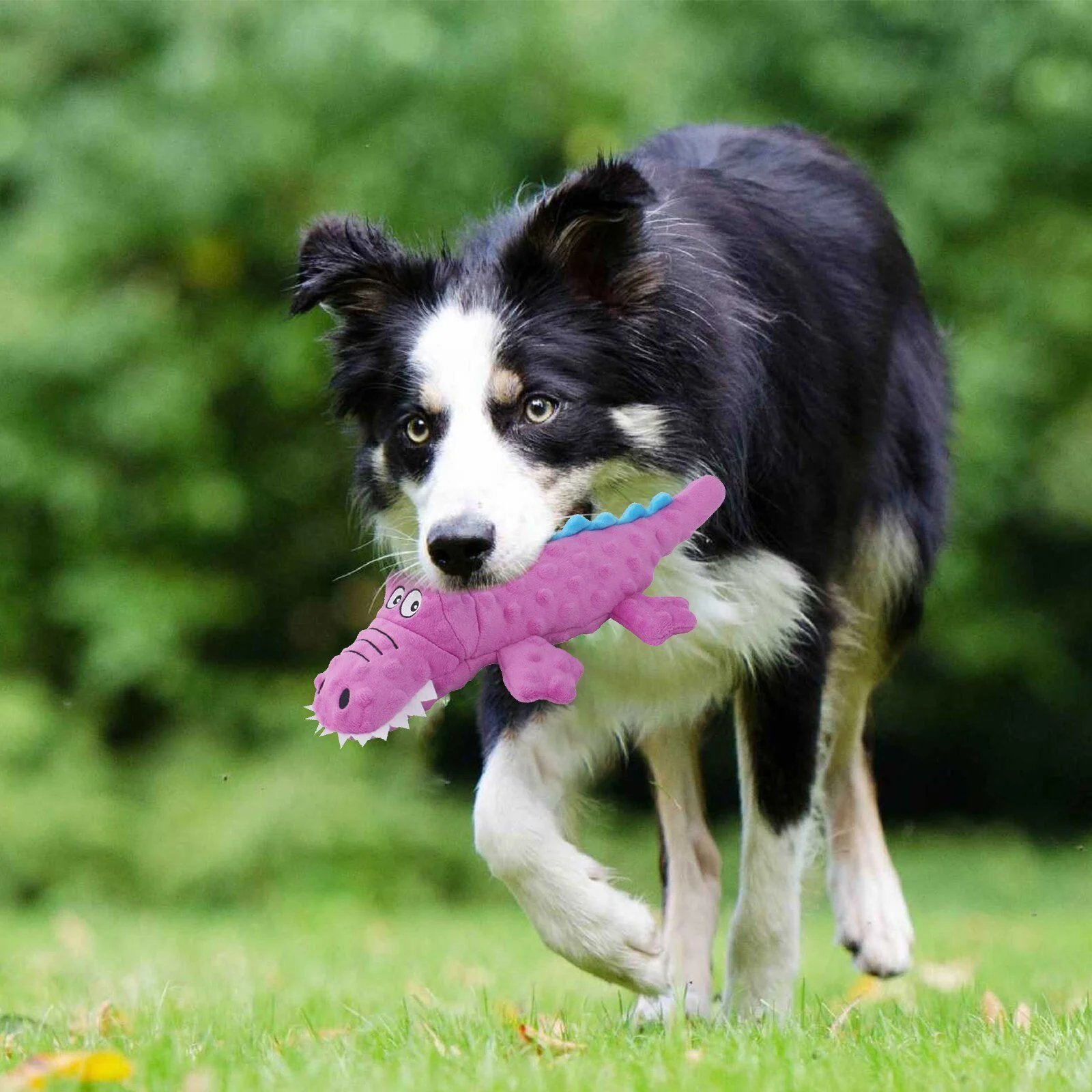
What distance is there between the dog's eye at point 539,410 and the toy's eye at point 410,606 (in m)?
0.49

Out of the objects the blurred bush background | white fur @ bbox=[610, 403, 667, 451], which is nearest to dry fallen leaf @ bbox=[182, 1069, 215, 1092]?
white fur @ bbox=[610, 403, 667, 451]

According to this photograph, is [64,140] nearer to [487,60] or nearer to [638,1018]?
[487,60]

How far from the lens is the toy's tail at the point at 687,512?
12.1 ft

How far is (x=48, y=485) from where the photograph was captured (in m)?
10.8

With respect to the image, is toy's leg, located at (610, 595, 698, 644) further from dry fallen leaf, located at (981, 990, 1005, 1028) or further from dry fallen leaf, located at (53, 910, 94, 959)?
dry fallen leaf, located at (53, 910, 94, 959)

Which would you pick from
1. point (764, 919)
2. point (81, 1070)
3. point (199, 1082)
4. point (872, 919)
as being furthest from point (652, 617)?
point (872, 919)

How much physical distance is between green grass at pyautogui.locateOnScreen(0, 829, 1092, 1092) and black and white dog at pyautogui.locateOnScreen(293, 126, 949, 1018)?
11.4 inches

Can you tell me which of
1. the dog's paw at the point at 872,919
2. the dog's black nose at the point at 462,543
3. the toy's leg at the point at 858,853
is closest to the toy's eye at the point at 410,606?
the dog's black nose at the point at 462,543

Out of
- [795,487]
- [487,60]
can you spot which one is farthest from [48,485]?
[795,487]

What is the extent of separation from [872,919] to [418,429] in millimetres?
2137

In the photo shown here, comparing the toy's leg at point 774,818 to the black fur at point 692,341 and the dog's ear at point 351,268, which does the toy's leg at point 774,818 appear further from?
the dog's ear at point 351,268

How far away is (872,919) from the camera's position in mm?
4945

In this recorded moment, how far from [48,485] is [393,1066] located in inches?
332

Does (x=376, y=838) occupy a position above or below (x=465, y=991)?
below
